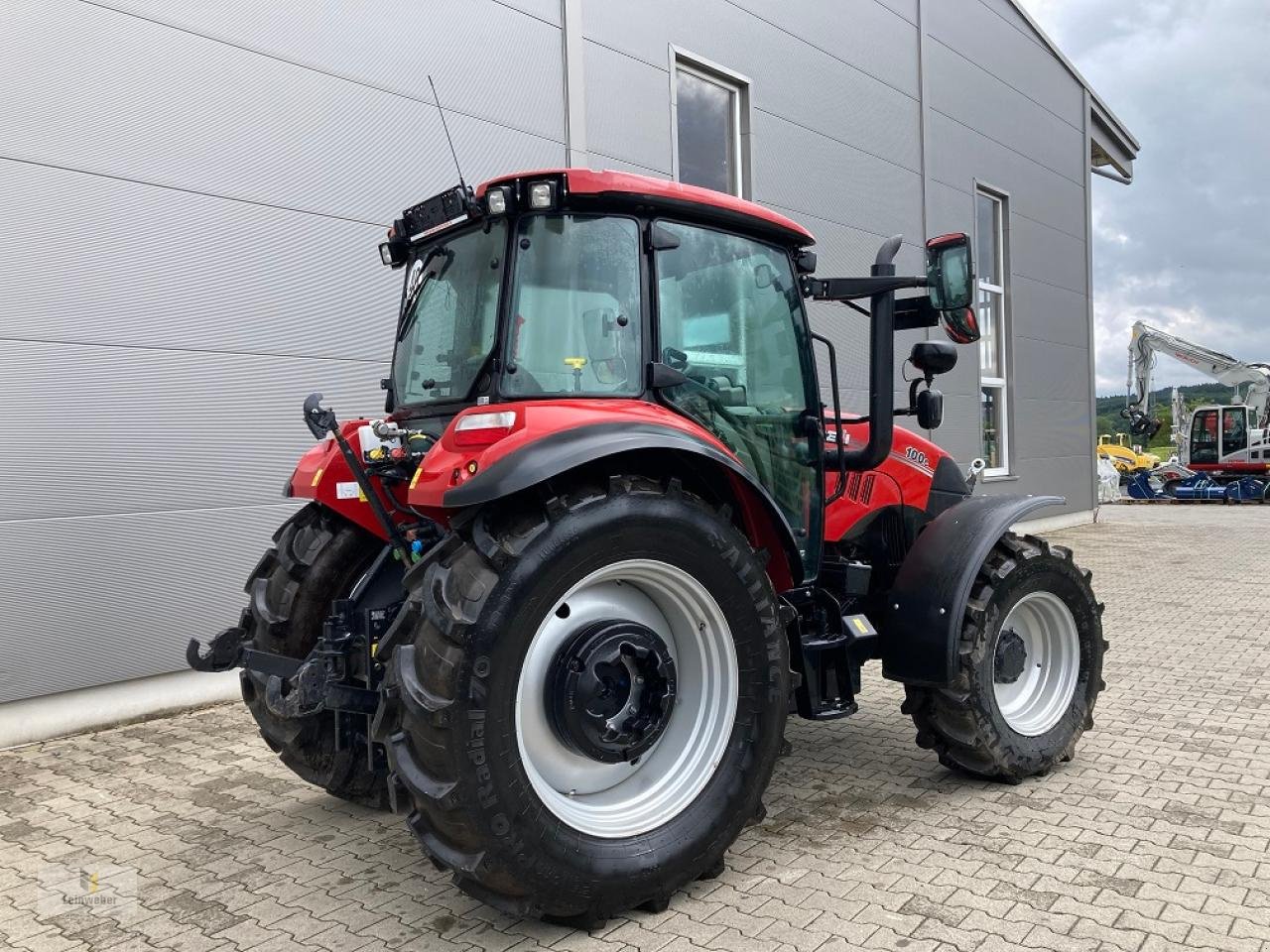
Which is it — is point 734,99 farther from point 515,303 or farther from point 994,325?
point 515,303

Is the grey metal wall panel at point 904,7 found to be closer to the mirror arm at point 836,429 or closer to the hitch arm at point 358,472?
the mirror arm at point 836,429

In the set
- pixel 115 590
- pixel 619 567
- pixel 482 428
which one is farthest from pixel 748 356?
pixel 115 590

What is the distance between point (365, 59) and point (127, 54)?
5.20 feet

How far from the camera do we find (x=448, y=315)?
362cm

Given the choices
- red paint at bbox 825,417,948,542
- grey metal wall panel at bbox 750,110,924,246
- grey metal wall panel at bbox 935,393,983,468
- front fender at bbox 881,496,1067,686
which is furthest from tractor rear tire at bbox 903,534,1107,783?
grey metal wall panel at bbox 935,393,983,468

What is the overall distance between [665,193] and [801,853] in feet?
7.88

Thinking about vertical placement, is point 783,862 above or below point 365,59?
below

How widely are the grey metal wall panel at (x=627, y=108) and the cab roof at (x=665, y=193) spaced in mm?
4816

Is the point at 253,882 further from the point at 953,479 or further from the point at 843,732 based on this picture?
the point at 953,479

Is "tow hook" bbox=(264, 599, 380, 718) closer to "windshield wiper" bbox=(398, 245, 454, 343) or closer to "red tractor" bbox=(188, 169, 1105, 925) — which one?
"red tractor" bbox=(188, 169, 1105, 925)

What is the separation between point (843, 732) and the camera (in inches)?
201

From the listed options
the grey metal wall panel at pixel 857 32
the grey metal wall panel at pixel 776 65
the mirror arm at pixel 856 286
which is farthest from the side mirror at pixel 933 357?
the grey metal wall panel at pixel 857 32

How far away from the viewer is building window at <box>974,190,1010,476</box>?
14852mm

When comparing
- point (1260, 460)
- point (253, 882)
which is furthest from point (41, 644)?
point (1260, 460)
